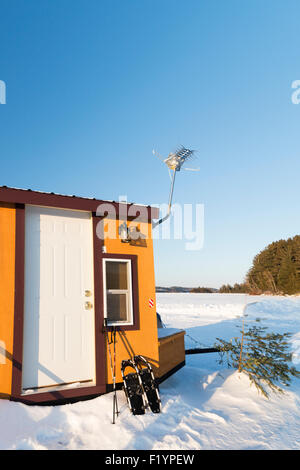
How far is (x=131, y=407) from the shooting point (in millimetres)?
4207

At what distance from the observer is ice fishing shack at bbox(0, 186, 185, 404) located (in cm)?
438

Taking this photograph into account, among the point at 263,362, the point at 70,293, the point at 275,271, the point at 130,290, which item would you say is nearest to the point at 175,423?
the point at 130,290

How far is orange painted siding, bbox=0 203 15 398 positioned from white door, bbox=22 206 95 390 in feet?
0.70

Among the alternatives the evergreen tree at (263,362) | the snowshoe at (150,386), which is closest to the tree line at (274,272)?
the evergreen tree at (263,362)

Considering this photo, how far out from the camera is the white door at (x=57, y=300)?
14.8 ft

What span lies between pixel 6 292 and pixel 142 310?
2083mm

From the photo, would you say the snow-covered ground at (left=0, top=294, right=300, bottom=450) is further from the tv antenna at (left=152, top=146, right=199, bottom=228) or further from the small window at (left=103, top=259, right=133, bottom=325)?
the tv antenna at (left=152, top=146, right=199, bottom=228)

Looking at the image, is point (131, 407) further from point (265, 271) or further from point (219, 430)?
point (265, 271)

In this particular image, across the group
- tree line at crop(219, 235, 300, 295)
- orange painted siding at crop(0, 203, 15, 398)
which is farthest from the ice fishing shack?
tree line at crop(219, 235, 300, 295)

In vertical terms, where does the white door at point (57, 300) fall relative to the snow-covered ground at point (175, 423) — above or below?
above

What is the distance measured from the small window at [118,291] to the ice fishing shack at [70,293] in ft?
0.05

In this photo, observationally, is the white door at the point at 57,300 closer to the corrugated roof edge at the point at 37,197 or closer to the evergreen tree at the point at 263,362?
the corrugated roof edge at the point at 37,197

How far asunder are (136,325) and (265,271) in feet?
125
